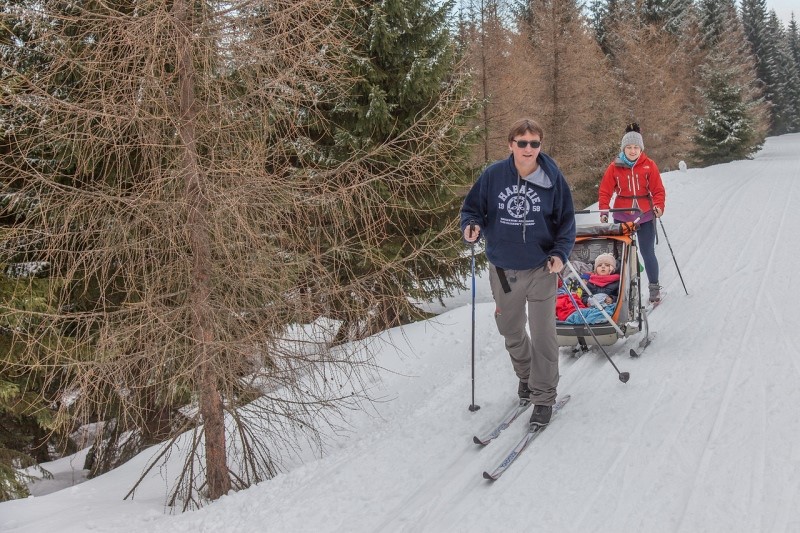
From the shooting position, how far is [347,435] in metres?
6.68

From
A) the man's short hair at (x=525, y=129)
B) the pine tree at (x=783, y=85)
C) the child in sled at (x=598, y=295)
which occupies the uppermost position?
the pine tree at (x=783, y=85)

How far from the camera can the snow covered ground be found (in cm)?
355

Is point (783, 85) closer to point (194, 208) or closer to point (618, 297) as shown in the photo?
point (618, 297)

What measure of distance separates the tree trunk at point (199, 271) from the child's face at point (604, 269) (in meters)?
4.33

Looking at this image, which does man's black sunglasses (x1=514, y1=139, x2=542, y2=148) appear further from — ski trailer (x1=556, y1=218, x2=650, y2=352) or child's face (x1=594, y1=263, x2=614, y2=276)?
child's face (x1=594, y1=263, x2=614, y2=276)

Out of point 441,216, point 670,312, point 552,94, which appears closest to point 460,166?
point 441,216

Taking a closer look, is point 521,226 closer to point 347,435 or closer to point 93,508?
point 347,435

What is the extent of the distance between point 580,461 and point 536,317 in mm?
1144

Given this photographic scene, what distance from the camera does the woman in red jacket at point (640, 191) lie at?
781 centimetres

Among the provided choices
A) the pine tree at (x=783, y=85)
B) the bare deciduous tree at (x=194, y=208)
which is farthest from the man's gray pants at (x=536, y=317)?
the pine tree at (x=783, y=85)

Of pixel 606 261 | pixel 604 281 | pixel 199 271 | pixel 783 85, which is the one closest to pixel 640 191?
pixel 606 261

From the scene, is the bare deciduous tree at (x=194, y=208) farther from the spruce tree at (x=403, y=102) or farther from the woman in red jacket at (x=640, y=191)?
the woman in red jacket at (x=640, y=191)

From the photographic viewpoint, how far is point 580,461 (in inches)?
162

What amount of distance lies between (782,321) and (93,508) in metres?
7.05
